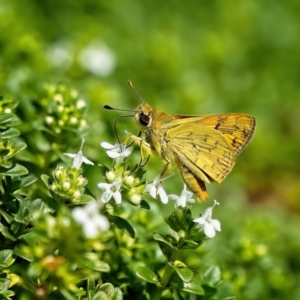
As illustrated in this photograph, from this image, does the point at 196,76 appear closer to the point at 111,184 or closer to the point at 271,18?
the point at 271,18

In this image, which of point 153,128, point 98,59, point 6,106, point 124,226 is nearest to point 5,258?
point 124,226

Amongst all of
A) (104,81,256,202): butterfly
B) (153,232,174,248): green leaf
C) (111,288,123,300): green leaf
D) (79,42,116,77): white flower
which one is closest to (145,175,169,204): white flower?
(153,232,174,248): green leaf

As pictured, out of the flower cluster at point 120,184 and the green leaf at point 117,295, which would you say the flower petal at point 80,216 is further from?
the green leaf at point 117,295

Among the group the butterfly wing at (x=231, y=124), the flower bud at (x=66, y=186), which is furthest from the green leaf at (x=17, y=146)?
the butterfly wing at (x=231, y=124)

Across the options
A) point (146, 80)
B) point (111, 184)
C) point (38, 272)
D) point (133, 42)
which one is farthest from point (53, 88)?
point (133, 42)

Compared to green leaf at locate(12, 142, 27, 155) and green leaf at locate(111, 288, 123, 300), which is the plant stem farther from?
green leaf at locate(12, 142, 27, 155)

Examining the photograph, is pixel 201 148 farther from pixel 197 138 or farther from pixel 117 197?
pixel 117 197
